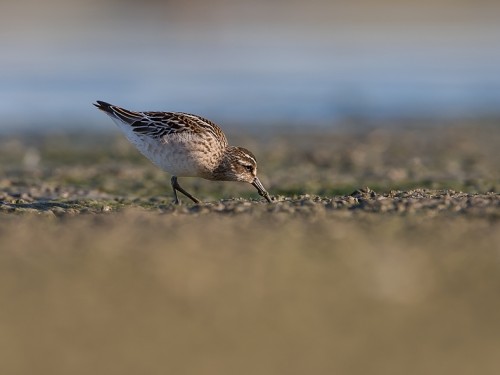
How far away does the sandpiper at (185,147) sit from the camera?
12094mm

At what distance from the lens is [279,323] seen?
7.32 metres

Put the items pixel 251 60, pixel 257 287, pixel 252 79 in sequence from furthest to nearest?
pixel 251 60 < pixel 252 79 < pixel 257 287

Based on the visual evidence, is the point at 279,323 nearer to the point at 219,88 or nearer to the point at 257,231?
the point at 257,231

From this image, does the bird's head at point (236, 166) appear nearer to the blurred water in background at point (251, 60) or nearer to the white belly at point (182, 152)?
the white belly at point (182, 152)

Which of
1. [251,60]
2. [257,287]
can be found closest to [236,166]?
[257,287]

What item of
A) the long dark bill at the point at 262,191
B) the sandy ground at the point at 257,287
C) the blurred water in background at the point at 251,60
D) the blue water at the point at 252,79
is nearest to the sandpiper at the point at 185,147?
the long dark bill at the point at 262,191

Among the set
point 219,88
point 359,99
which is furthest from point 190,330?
point 219,88

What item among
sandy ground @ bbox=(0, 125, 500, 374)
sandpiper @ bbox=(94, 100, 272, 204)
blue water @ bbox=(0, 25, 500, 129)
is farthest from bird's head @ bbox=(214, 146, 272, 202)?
blue water @ bbox=(0, 25, 500, 129)

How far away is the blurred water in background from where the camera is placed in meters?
28.2

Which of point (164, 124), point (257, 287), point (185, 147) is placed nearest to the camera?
point (257, 287)

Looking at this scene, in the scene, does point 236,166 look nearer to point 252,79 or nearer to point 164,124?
point 164,124

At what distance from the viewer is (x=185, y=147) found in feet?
39.6

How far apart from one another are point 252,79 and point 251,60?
5282 mm

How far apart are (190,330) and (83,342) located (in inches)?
31.9
